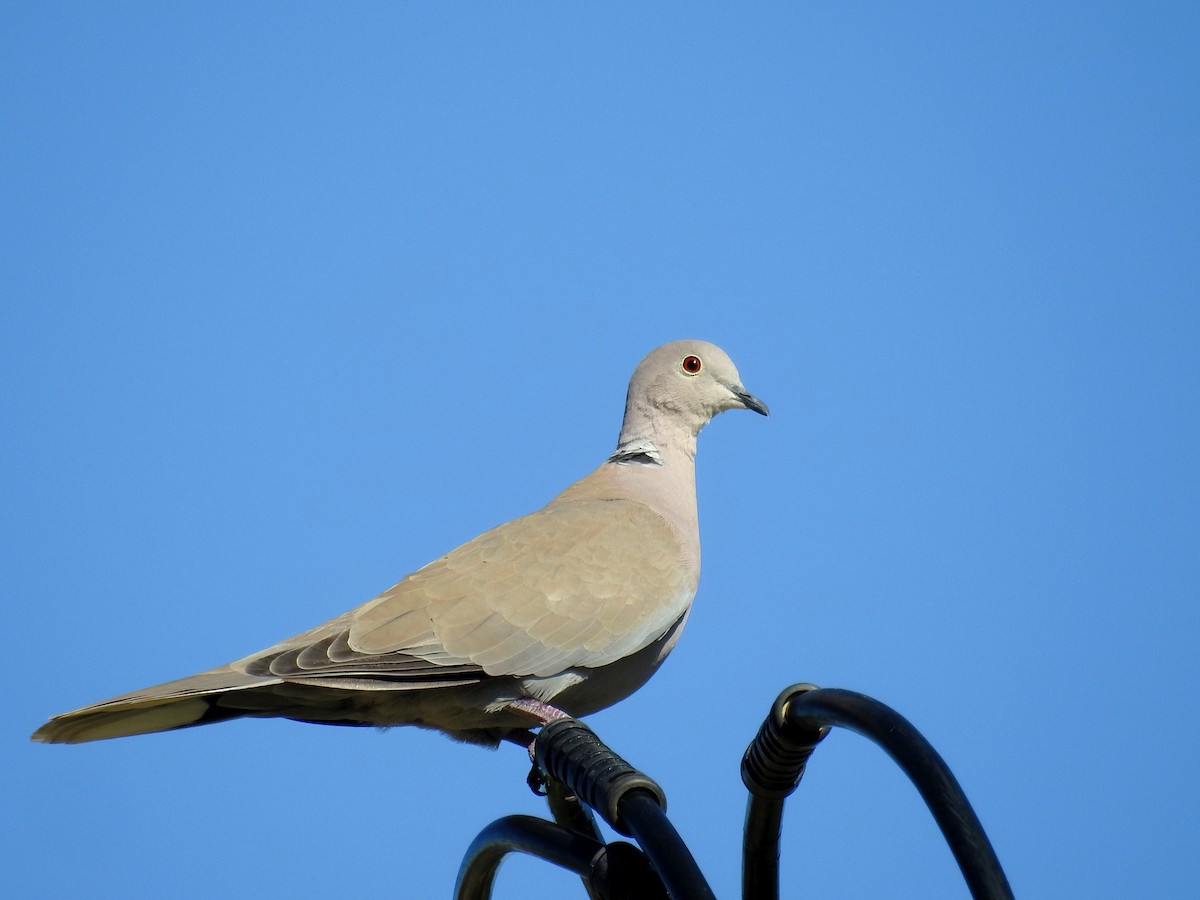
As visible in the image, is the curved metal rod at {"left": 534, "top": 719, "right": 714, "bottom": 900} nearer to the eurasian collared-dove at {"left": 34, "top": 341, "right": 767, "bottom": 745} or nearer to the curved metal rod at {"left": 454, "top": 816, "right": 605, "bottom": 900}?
the curved metal rod at {"left": 454, "top": 816, "right": 605, "bottom": 900}

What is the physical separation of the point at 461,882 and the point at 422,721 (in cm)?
91

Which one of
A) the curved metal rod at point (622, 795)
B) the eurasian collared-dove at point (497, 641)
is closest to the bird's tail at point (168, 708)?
the eurasian collared-dove at point (497, 641)

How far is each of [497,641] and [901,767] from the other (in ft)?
5.59

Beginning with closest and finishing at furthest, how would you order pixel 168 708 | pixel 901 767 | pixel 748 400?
pixel 901 767 < pixel 168 708 < pixel 748 400

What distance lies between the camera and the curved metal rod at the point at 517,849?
237 centimetres

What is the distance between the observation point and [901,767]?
2.00 metres

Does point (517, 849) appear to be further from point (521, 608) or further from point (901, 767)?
point (521, 608)

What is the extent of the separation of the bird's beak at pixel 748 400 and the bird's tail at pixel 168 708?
6.48 feet

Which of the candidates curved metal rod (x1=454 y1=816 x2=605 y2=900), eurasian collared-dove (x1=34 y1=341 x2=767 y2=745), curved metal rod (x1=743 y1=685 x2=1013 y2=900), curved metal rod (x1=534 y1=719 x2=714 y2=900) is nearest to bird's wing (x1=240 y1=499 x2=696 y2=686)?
eurasian collared-dove (x1=34 y1=341 x2=767 y2=745)

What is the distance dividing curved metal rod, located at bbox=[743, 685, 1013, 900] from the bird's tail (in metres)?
1.24

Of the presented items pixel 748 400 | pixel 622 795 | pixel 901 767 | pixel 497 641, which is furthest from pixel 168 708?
pixel 748 400

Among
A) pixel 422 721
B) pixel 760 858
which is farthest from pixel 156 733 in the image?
pixel 760 858

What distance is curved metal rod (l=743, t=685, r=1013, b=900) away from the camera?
5.93 feet

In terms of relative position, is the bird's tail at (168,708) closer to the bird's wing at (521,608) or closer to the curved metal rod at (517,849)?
the bird's wing at (521,608)
